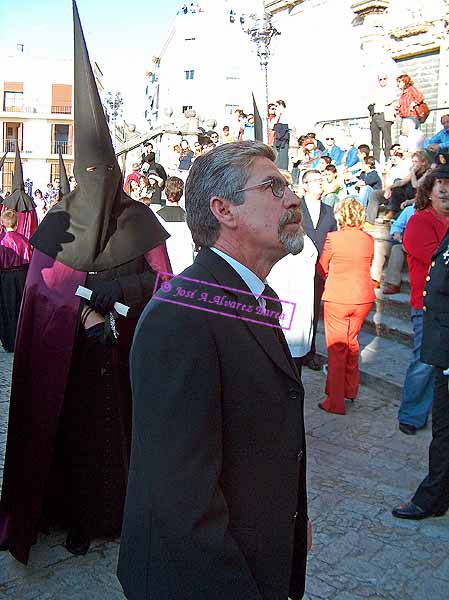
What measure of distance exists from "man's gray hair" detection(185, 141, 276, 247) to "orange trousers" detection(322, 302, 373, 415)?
423 centimetres

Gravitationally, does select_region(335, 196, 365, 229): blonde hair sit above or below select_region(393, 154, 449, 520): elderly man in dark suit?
above

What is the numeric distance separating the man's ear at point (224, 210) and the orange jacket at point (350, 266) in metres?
4.19

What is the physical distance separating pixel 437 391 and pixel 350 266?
2294 mm

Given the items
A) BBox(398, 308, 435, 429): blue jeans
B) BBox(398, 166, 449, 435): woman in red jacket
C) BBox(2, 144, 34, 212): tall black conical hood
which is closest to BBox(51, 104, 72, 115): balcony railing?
BBox(2, 144, 34, 212): tall black conical hood

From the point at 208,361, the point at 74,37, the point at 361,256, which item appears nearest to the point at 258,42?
the point at 361,256

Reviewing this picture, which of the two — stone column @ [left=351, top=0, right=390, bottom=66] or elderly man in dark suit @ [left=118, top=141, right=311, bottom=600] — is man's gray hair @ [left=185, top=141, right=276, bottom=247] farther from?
stone column @ [left=351, top=0, right=390, bottom=66]

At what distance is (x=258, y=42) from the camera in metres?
15.7

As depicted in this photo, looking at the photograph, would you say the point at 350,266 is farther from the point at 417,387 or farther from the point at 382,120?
the point at 382,120

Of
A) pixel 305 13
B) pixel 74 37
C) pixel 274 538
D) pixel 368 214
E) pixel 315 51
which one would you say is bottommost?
pixel 274 538

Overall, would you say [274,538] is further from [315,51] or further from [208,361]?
[315,51]

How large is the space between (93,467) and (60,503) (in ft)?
1.11

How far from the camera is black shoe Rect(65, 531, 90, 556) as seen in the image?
3.59 metres

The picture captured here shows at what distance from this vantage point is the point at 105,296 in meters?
3.44

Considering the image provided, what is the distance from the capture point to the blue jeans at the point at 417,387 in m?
5.25
